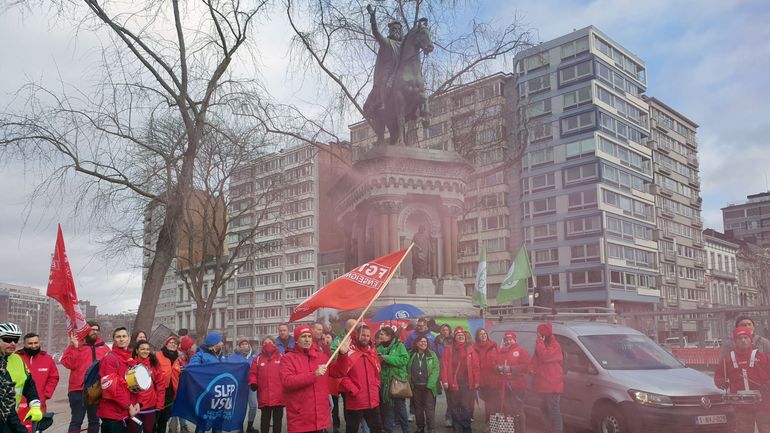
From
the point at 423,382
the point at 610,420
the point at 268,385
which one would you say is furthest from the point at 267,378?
the point at 610,420

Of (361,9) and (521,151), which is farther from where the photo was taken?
(521,151)

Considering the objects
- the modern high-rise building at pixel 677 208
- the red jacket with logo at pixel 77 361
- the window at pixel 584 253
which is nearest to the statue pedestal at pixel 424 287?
the red jacket with logo at pixel 77 361

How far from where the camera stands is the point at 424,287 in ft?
56.3

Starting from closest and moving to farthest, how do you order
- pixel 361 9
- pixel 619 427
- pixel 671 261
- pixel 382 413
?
pixel 619 427, pixel 382 413, pixel 361 9, pixel 671 261

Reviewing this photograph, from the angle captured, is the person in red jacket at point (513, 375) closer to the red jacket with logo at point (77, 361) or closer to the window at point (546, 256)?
the red jacket with logo at point (77, 361)

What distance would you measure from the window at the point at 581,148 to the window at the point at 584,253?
8.11 m

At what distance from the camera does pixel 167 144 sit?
1644cm

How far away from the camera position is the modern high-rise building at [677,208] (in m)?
74.9

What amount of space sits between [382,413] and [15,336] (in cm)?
538

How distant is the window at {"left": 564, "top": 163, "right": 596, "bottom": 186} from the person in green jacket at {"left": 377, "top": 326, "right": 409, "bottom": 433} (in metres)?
53.2

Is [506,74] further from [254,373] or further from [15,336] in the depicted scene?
[15,336]

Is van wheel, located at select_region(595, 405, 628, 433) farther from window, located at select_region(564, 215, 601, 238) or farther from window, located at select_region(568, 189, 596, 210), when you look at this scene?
window, located at select_region(564, 215, 601, 238)

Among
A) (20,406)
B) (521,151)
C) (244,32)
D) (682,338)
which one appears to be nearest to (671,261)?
(521,151)

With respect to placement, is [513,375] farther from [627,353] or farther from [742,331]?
[742,331]
